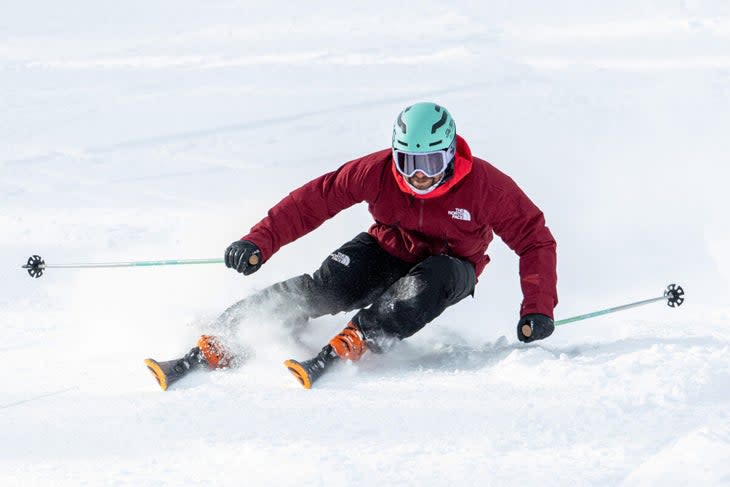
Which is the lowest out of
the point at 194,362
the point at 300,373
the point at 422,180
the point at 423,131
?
the point at 300,373

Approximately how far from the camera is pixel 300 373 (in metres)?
3.57

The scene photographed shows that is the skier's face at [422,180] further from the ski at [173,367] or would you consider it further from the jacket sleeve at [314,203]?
the ski at [173,367]

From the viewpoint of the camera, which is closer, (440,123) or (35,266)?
(440,123)

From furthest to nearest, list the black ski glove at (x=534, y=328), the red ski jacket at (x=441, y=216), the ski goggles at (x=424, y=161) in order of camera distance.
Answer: the red ski jacket at (x=441, y=216) → the ski goggles at (x=424, y=161) → the black ski glove at (x=534, y=328)

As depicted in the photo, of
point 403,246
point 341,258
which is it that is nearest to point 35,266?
point 341,258

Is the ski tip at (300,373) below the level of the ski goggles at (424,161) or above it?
below

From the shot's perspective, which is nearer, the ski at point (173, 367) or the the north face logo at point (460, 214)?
the ski at point (173, 367)

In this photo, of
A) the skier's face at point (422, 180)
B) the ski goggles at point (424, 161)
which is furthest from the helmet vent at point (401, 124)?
the skier's face at point (422, 180)

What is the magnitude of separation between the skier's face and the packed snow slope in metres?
Answer: 0.84

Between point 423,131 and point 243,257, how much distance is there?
1.07 meters

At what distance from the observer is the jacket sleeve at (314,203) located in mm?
4219

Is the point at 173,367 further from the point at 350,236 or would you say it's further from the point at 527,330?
the point at 350,236

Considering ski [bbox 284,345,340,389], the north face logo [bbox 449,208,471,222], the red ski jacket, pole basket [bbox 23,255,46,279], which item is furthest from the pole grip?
pole basket [bbox 23,255,46,279]

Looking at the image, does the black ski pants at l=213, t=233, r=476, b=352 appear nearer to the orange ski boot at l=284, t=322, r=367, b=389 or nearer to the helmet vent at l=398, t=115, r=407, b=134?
the orange ski boot at l=284, t=322, r=367, b=389
